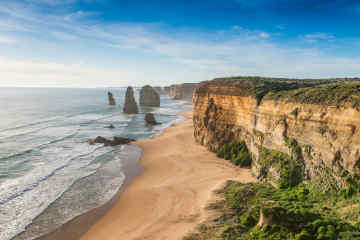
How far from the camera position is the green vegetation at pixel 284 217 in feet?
29.6

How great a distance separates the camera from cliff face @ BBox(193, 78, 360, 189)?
37.6ft

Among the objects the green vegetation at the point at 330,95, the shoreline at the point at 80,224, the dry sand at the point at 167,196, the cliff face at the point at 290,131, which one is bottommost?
the shoreline at the point at 80,224

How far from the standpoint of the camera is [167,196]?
1636cm

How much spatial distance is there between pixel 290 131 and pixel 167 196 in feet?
32.4

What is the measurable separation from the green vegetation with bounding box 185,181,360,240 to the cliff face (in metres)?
1.20

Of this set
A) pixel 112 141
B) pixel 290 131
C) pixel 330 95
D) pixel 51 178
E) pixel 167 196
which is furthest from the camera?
pixel 112 141

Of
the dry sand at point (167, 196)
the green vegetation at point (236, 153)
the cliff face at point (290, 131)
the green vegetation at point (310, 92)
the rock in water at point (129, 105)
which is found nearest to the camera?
the cliff face at point (290, 131)

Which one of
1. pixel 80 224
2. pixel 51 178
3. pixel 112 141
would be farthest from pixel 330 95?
pixel 112 141

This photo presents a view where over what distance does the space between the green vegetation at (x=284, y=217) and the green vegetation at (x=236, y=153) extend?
A: 6.62 metres

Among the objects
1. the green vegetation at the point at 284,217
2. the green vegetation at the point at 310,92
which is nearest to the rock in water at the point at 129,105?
the green vegetation at the point at 310,92

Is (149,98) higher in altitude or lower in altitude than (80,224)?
higher

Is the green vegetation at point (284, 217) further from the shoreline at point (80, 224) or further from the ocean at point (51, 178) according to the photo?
the ocean at point (51, 178)

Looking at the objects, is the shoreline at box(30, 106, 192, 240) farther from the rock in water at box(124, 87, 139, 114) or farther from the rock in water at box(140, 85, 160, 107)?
the rock in water at box(140, 85, 160, 107)

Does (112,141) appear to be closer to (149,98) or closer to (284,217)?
(284,217)
